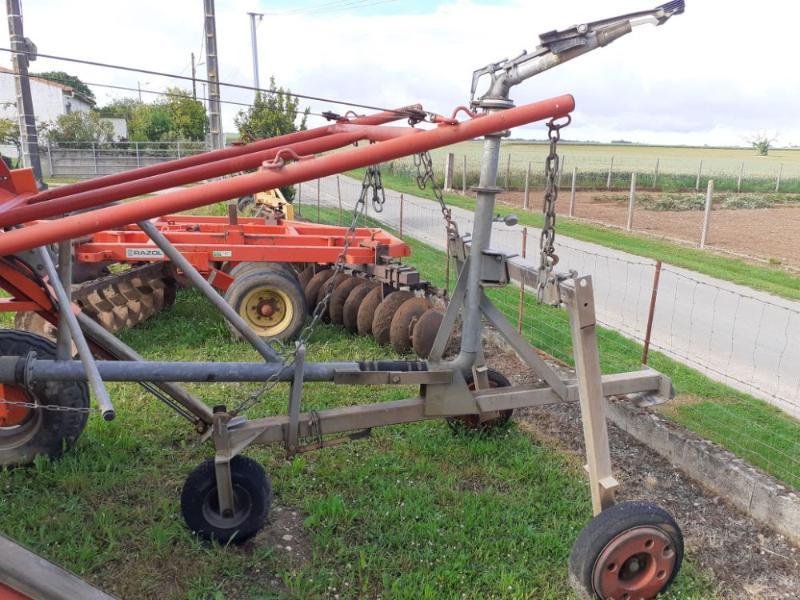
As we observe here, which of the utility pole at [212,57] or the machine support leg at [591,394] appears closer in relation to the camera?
the machine support leg at [591,394]

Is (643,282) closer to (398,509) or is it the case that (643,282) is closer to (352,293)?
(352,293)

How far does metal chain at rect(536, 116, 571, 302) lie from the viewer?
2949 mm

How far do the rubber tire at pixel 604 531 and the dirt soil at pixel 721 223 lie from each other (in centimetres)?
1079

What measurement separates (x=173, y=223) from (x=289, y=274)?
1820 mm

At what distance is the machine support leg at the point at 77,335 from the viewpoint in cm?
273

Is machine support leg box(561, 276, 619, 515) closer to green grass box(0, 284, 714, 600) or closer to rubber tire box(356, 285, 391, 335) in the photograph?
green grass box(0, 284, 714, 600)

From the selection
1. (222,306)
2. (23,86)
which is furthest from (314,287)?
(23,86)

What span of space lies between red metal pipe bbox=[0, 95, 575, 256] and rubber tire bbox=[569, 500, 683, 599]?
69.5 inches

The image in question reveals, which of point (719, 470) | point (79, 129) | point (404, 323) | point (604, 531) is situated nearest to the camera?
point (604, 531)

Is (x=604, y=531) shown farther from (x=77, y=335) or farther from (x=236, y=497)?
(x=77, y=335)

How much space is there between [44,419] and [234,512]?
62.4 inches

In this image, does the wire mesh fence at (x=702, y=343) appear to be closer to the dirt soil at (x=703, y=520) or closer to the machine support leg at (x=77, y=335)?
the dirt soil at (x=703, y=520)

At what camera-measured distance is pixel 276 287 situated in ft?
21.9

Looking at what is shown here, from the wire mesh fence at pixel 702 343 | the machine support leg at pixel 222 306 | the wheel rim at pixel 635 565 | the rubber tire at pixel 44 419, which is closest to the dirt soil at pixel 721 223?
the wire mesh fence at pixel 702 343
